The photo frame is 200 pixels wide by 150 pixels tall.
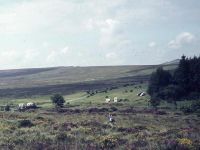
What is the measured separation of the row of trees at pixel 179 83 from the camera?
89938 millimetres

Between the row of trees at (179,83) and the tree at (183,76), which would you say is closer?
the row of trees at (179,83)

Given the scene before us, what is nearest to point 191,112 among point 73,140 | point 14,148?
point 73,140

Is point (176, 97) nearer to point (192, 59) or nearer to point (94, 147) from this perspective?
point (192, 59)

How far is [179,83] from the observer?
9388cm

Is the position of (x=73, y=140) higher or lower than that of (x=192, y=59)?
lower

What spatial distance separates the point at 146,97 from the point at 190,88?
36.8ft

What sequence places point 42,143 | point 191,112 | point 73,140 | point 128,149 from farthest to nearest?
point 191,112
point 73,140
point 42,143
point 128,149

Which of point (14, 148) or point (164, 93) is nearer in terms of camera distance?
point (14, 148)

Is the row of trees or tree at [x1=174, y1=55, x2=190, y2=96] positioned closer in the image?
the row of trees

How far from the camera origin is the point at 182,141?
22.6m

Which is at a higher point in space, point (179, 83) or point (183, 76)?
point (183, 76)

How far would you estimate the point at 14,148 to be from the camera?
886 inches

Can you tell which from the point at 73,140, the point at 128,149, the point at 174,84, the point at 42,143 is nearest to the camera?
the point at 128,149

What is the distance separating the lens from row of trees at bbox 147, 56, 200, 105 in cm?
8994
